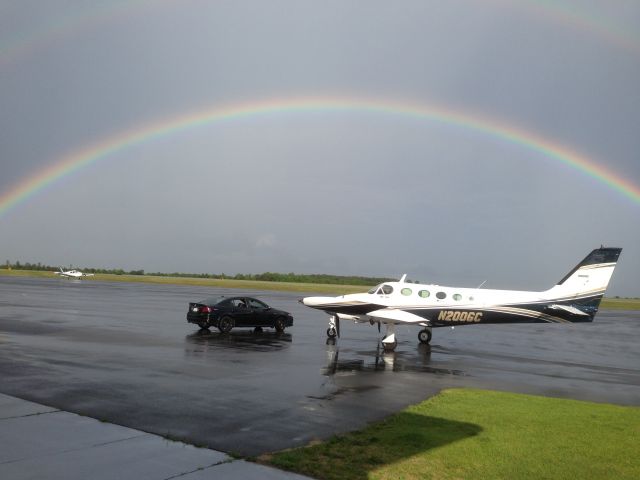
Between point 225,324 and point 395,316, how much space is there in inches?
333

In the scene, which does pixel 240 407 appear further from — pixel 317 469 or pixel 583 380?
pixel 583 380

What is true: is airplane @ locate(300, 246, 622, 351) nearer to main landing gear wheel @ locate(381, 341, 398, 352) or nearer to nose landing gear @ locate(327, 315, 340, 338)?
nose landing gear @ locate(327, 315, 340, 338)

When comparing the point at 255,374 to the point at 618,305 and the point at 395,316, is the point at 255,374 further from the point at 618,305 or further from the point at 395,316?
the point at 618,305

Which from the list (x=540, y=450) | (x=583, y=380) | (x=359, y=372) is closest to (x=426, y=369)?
(x=359, y=372)

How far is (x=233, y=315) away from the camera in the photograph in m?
27.0

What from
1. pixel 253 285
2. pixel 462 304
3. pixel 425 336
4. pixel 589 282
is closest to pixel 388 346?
pixel 425 336

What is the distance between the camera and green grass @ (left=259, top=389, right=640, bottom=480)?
25.5 feet

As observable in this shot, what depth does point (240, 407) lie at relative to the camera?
11.2m

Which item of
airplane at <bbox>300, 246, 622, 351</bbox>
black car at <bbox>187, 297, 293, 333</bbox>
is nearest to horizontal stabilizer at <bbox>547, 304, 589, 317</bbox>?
airplane at <bbox>300, 246, 622, 351</bbox>

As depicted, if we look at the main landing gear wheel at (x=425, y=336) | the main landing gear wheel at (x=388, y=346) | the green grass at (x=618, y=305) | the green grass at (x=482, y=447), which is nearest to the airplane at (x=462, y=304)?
the main landing gear wheel at (x=425, y=336)

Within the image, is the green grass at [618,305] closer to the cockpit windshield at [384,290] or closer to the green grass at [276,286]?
the green grass at [276,286]

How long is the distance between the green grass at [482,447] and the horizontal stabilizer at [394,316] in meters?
10.8

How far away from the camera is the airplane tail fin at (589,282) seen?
1033 inches

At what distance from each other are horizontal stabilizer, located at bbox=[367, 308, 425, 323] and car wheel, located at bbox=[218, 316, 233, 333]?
719cm
